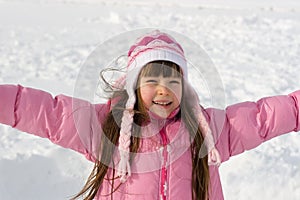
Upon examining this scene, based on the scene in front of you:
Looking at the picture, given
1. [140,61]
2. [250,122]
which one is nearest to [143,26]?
[250,122]

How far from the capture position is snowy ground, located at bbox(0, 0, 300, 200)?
12.2ft

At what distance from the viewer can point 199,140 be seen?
2.21 meters

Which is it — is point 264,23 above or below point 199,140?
above

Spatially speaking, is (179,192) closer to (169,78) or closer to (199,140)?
(199,140)

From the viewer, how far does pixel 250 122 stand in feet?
7.36

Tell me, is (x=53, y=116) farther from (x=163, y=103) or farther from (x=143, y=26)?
(x=143, y=26)

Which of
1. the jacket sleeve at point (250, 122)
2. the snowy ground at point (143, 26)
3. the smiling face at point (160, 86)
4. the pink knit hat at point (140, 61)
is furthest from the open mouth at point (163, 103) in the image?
the snowy ground at point (143, 26)

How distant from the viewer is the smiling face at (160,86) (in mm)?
2061

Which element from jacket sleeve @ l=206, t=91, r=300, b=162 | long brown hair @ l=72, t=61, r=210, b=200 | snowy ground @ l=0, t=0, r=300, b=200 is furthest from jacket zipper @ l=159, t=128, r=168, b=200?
snowy ground @ l=0, t=0, r=300, b=200

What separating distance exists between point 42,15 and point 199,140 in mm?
7615

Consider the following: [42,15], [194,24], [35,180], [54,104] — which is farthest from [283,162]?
[42,15]

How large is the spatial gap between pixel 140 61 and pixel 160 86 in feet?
0.40

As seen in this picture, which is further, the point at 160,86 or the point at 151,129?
the point at 151,129

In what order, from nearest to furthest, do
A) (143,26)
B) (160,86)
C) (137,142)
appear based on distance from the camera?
(160,86), (137,142), (143,26)
